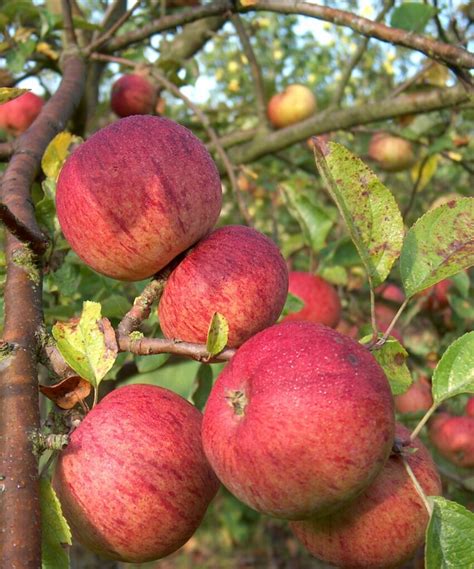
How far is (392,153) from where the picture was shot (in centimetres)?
284

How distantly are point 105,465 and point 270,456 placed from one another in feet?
0.63

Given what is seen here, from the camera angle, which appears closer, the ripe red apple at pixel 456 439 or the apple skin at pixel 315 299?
the apple skin at pixel 315 299

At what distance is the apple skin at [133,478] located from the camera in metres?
0.69

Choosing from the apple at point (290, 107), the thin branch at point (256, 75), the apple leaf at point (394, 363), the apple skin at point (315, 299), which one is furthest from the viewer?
the apple at point (290, 107)

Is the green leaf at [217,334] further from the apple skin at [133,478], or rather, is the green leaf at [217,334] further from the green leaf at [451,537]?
the green leaf at [451,537]

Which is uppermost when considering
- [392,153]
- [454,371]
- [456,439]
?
[454,371]

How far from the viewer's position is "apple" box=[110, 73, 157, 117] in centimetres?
212

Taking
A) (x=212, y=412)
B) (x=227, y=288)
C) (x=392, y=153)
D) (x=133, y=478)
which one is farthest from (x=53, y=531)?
(x=392, y=153)

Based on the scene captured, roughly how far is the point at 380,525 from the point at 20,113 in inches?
65.5

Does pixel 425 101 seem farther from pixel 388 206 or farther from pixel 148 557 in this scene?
pixel 148 557

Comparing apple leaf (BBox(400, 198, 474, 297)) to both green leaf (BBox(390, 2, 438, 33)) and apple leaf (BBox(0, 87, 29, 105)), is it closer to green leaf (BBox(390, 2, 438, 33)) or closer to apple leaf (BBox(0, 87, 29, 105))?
apple leaf (BBox(0, 87, 29, 105))

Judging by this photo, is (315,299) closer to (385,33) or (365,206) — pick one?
(385,33)

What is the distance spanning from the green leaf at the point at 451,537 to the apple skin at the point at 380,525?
Answer: 0.04m

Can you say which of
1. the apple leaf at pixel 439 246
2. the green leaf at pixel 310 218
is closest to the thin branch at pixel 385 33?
the apple leaf at pixel 439 246
